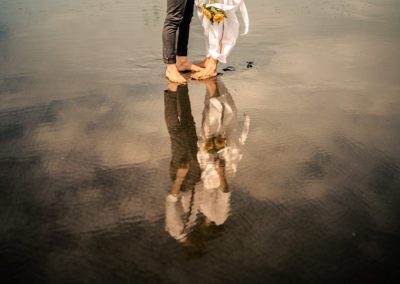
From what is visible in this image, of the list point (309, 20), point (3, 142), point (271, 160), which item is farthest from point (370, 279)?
point (309, 20)

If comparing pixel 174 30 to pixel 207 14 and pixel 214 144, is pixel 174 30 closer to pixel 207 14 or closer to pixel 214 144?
pixel 207 14

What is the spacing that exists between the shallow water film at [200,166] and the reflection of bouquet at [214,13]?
0.48 meters

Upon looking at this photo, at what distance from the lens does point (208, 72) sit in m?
3.25

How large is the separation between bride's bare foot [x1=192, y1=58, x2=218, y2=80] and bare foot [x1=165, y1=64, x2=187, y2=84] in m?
0.15

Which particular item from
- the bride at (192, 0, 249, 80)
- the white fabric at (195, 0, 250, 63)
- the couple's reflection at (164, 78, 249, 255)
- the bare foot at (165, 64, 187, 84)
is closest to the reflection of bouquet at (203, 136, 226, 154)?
the couple's reflection at (164, 78, 249, 255)

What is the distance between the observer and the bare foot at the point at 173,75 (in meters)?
3.12

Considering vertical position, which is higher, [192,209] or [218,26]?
[218,26]

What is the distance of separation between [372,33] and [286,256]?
4013 millimetres

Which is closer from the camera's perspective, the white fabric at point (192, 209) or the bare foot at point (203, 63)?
the white fabric at point (192, 209)

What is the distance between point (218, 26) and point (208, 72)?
1.52 ft

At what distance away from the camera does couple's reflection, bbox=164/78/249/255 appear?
5.15 feet

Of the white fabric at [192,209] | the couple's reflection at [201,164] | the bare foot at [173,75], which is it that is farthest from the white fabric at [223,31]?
the white fabric at [192,209]

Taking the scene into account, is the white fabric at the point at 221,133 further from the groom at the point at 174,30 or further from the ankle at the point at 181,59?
the ankle at the point at 181,59

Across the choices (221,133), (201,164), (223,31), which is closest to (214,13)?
(223,31)
